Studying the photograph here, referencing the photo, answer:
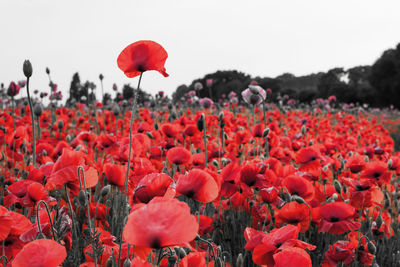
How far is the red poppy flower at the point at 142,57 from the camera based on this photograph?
37.5 inches

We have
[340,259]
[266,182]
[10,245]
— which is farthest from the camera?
[266,182]

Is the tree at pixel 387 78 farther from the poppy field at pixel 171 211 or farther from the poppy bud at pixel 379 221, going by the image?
the poppy bud at pixel 379 221

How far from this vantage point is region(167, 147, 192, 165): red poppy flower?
1708 millimetres

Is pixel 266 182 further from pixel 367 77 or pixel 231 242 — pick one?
pixel 367 77

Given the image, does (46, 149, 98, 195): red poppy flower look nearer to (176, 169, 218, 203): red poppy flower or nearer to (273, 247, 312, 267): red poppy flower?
(176, 169, 218, 203): red poppy flower

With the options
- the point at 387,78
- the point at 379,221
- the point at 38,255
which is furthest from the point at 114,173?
the point at 387,78

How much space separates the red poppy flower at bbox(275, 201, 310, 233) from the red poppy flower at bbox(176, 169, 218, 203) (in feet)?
1.88

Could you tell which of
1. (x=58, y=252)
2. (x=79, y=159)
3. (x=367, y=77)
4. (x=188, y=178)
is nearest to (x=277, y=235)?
(x=188, y=178)

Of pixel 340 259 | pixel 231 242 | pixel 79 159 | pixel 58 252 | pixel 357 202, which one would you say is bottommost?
pixel 231 242

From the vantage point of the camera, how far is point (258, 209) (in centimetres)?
174

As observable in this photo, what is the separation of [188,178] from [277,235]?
28 centimetres

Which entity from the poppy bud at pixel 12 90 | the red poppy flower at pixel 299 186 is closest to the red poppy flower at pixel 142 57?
the red poppy flower at pixel 299 186

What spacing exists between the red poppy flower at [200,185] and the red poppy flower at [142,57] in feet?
1.03

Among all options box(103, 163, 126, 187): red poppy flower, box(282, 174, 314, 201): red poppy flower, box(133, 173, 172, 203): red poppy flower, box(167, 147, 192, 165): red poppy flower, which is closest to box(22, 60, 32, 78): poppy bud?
box(103, 163, 126, 187): red poppy flower
